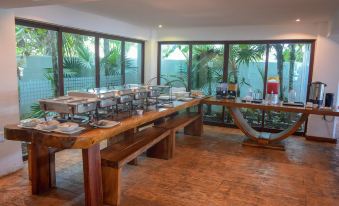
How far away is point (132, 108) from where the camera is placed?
3.89 meters

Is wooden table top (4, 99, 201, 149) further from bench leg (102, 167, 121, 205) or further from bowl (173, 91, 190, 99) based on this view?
bowl (173, 91, 190, 99)

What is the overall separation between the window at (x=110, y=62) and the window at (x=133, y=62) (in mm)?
287

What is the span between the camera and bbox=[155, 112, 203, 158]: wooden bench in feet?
14.6

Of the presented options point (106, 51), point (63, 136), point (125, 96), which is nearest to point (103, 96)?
point (125, 96)

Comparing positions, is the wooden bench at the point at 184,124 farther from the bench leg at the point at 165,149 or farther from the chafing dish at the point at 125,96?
the chafing dish at the point at 125,96

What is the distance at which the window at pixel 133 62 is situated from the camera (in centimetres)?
630

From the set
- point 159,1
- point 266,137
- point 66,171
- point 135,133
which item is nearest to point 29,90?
point 66,171

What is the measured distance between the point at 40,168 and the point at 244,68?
4701 millimetres

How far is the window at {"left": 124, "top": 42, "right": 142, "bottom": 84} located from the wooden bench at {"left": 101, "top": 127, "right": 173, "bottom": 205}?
2.54 meters

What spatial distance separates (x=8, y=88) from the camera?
3508mm

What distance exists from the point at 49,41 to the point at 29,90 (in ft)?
2.71

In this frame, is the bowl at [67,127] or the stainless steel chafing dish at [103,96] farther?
the stainless steel chafing dish at [103,96]

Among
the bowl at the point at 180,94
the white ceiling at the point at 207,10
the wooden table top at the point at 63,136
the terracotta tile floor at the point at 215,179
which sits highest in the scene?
the white ceiling at the point at 207,10

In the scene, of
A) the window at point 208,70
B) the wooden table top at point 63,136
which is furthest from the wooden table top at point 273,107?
the wooden table top at point 63,136
